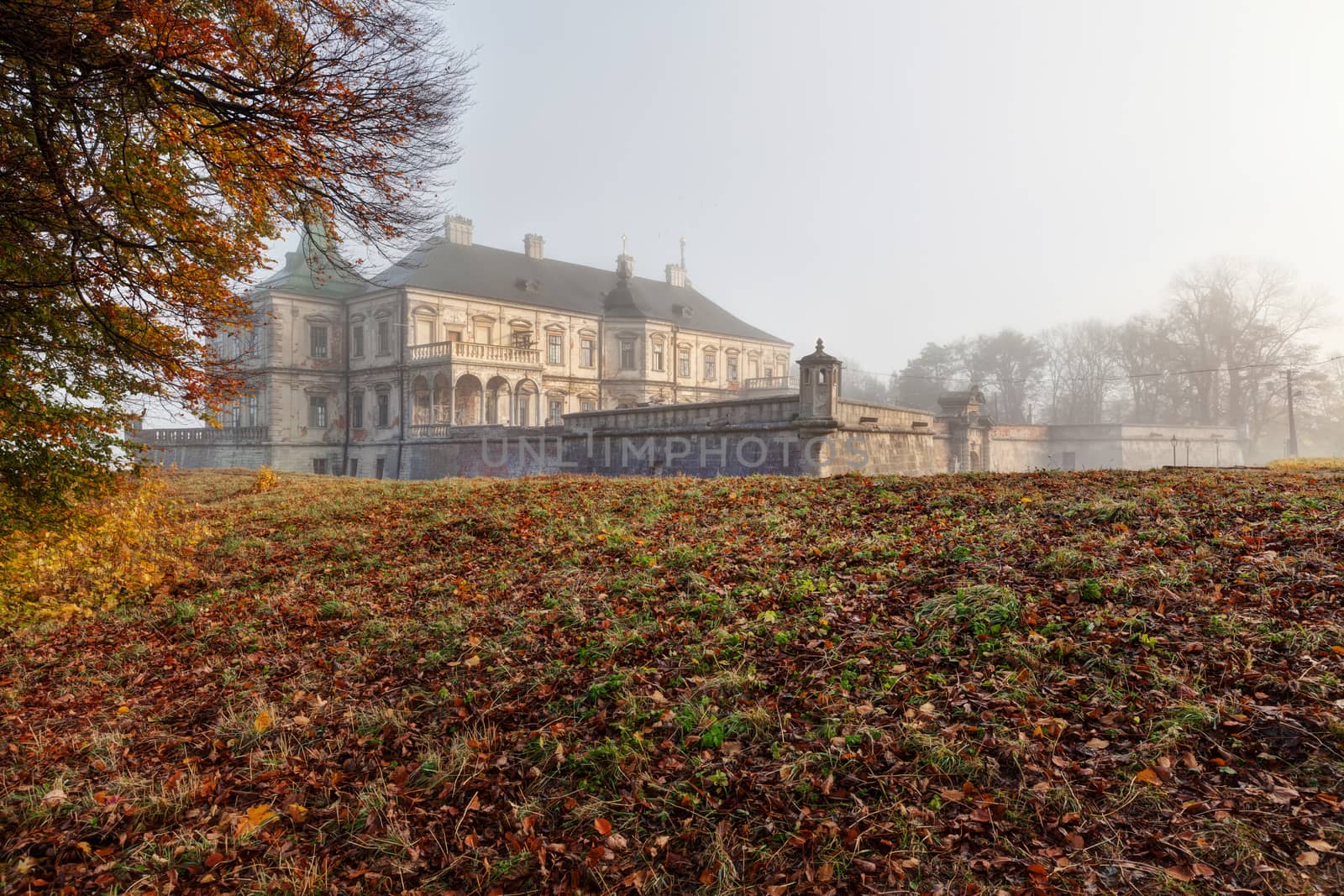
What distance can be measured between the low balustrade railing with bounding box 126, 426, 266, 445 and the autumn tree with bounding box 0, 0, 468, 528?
34671mm

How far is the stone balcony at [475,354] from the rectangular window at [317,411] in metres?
7.00

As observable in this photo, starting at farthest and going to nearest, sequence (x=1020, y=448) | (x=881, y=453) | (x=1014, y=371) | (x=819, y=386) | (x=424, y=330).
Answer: (x=1014, y=371) → (x=1020, y=448) → (x=424, y=330) → (x=881, y=453) → (x=819, y=386)

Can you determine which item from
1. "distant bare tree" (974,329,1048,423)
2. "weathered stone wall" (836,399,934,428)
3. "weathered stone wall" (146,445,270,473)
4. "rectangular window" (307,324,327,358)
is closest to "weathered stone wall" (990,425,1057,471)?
"weathered stone wall" (836,399,934,428)

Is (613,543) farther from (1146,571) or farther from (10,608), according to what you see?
(10,608)

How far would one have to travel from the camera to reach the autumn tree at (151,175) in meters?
5.42

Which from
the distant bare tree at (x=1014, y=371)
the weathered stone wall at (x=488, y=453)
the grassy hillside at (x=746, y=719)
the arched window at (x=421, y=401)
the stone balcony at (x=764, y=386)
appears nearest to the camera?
the grassy hillside at (x=746, y=719)

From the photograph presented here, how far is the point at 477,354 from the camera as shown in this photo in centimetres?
3644

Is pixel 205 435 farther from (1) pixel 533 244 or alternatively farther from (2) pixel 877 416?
(2) pixel 877 416

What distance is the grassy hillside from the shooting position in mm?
3264

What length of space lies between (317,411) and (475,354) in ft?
35.5

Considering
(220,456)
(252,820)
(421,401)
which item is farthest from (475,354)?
(252,820)

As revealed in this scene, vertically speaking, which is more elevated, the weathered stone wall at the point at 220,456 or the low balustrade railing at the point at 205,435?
the low balustrade railing at the point at 205,435

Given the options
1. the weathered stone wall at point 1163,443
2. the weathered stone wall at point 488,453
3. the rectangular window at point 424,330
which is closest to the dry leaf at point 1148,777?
the weathered stone wall at point 488,453

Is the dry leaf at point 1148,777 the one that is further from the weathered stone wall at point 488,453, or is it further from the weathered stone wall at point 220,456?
the weathered stone wall at point 220,456
